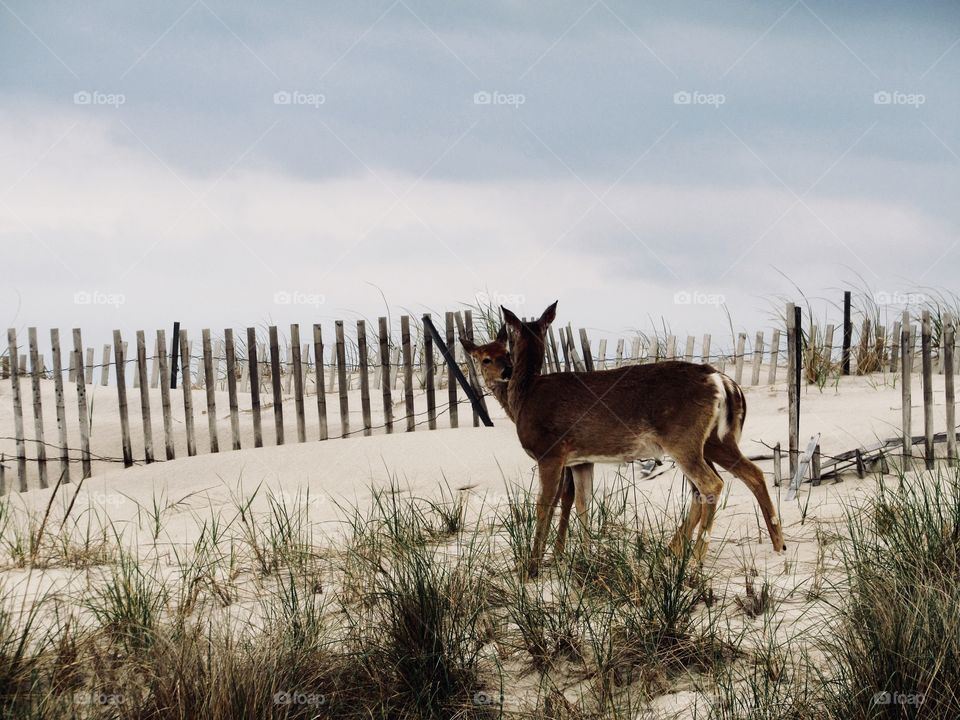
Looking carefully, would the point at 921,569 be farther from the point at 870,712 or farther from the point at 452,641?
the point at 452,641

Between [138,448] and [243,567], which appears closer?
[243,567]

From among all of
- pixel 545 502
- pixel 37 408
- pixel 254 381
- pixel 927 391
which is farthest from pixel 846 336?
pixel 37 408

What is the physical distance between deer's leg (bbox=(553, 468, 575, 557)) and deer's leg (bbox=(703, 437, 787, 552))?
856 mm

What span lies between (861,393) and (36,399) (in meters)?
11.2

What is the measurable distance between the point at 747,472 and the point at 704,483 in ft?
1.15

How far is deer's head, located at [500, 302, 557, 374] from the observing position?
506 cm

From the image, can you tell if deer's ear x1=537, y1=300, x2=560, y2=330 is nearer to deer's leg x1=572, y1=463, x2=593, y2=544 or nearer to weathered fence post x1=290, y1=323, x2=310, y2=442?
deer's leg x1=572, y1=463, x2=593, y2=544

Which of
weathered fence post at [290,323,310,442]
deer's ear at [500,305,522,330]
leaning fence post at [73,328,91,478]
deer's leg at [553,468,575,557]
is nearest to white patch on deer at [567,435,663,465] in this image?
deer's leg at [553,468,575,557]

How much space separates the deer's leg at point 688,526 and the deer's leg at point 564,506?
1.98 feet

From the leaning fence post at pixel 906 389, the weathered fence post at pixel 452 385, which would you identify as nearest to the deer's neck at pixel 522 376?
→ the leaning fence post at pixel 906 389

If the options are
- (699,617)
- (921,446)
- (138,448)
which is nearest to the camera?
(699,617)

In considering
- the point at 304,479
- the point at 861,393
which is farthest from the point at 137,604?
the point at 861,393

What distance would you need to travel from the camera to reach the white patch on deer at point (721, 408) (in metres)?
5.00

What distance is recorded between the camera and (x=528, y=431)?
5.10m
